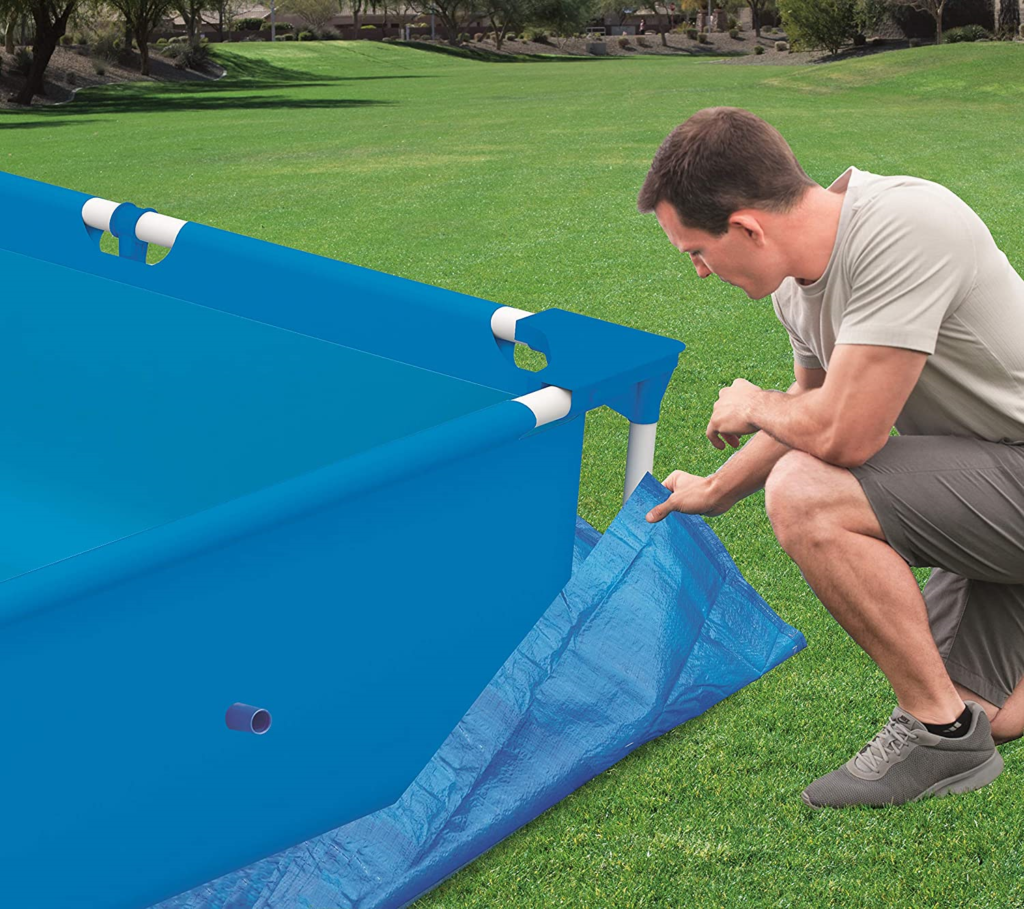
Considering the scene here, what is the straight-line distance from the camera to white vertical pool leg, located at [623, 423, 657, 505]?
219 centimetres

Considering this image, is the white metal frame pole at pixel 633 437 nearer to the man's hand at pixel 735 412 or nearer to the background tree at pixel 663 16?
the man's hand at pixel 735 412

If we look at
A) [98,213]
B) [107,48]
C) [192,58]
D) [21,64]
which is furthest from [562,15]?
[98,213]

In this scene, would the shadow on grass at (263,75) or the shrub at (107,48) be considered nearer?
the shadow on grass at (263,75)

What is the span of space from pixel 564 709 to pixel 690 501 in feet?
1.43

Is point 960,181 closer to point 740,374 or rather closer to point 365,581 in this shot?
point 740,374

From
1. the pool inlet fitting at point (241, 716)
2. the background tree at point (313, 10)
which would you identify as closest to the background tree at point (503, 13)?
the background tree at point (313, 10)

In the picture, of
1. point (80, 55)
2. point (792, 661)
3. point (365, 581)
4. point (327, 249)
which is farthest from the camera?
point (80, 55)

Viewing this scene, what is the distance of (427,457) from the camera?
1.64 m

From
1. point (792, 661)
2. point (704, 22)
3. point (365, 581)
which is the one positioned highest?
point (704, 22)

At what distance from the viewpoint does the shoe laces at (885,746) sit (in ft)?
6.85

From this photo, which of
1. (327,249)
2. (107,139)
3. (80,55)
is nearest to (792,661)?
(327,249)

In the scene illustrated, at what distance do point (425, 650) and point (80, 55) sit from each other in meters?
39.4

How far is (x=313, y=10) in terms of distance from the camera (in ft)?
223

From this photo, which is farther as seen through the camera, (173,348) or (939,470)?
(173,348)
